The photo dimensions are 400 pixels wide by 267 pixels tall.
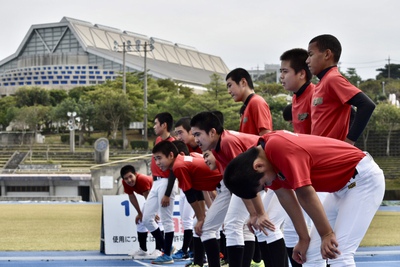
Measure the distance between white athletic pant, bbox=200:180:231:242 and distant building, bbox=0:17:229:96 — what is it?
101115mm

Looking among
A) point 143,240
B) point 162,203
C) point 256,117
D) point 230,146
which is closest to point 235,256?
point 230,146

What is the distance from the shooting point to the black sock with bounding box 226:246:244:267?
7000mm

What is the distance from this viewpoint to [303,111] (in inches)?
266

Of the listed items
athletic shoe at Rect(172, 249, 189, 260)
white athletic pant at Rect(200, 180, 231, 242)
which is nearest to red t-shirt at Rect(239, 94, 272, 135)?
white athletic pant at Rect(200, 180, 231, 242)

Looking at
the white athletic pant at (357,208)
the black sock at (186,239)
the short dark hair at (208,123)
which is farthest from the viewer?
the black sock at (186,239)

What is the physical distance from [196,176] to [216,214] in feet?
2.66

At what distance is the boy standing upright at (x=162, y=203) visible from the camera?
9.97 m

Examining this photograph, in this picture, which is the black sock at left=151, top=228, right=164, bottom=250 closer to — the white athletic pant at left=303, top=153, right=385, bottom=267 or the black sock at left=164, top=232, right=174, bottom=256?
the black sock at left=164, top=232, right=174, bottom=256

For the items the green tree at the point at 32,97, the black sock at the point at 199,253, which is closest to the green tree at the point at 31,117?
the green tree at the point at 32,97

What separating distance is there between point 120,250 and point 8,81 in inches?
4570

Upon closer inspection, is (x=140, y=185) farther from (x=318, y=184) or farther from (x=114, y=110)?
(x=114, y=110)

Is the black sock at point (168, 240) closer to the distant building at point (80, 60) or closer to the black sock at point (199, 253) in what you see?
the black sock at point (199, 253)

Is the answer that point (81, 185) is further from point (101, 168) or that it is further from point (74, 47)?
point (74, 47)

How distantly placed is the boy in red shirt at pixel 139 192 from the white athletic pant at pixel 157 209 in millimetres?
458
